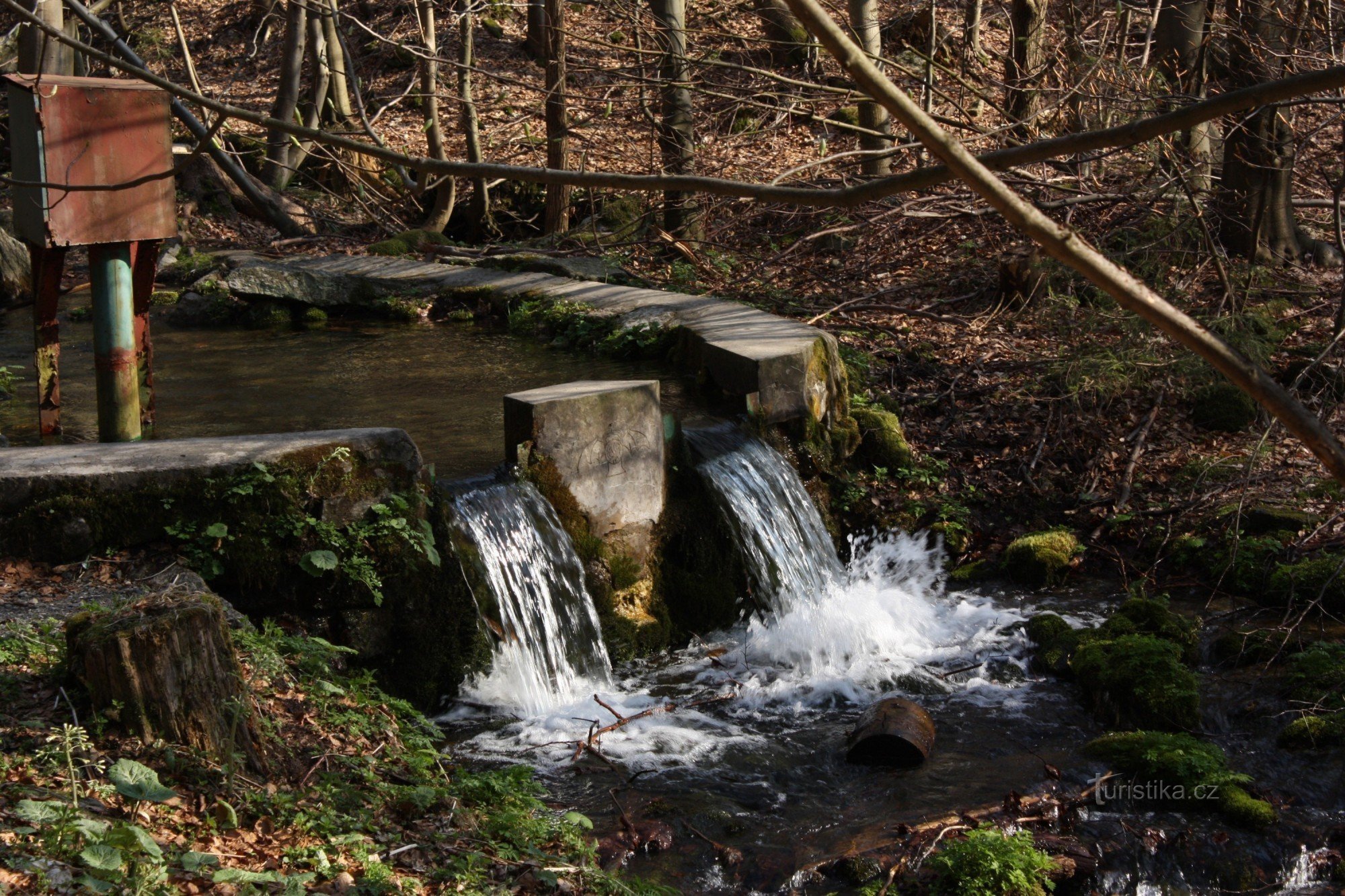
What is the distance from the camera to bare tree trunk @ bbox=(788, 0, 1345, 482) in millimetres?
1555

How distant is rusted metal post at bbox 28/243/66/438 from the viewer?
6.09 m

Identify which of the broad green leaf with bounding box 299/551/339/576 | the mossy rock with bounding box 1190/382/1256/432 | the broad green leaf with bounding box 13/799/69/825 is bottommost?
the broad green leaf with bounding box 13/799/69/825

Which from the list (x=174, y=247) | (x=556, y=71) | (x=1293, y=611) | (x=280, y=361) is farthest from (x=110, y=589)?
(x=174, y=247)

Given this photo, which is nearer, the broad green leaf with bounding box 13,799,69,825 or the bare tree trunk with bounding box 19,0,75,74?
the broad green leaf with bounding box 13,799,69,825

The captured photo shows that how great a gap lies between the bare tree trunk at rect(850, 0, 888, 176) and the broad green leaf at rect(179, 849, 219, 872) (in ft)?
31.9

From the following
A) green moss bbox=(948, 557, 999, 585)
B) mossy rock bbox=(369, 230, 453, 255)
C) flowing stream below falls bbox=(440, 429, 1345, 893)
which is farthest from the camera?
mossy rock bbox=(369, 230, 453, 255)

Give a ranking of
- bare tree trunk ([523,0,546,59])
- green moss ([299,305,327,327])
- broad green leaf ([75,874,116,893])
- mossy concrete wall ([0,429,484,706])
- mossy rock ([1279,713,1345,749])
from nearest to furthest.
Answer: broad green leaf ([75,874,116,893]), mossy concrete wall ([0,429,484,706]), mossy rock ([1279,713,1345,749]), green moss ([299,305,327,327]), bare tree trunk ([523,0,546,59])

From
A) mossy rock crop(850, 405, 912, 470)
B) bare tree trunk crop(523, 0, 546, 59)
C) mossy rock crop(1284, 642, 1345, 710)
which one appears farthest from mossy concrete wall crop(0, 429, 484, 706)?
bare tree trunk crop(523, 0, 546, 59)

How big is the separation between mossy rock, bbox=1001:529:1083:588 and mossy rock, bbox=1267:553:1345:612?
116cm

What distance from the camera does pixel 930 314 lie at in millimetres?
10219

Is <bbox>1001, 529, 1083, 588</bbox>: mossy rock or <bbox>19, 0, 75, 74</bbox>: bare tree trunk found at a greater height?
<bbox>19, 0, 75, 74</bbox>: bare tree trunk

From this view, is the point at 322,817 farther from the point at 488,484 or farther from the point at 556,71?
the point at 556,71

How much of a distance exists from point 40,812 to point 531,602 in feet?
10.1

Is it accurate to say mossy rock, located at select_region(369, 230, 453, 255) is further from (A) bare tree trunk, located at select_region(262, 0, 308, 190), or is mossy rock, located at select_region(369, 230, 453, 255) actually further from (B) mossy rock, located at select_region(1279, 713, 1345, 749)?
(B) mossy rock, located at select_region(1279, 713, 1345, 749)
